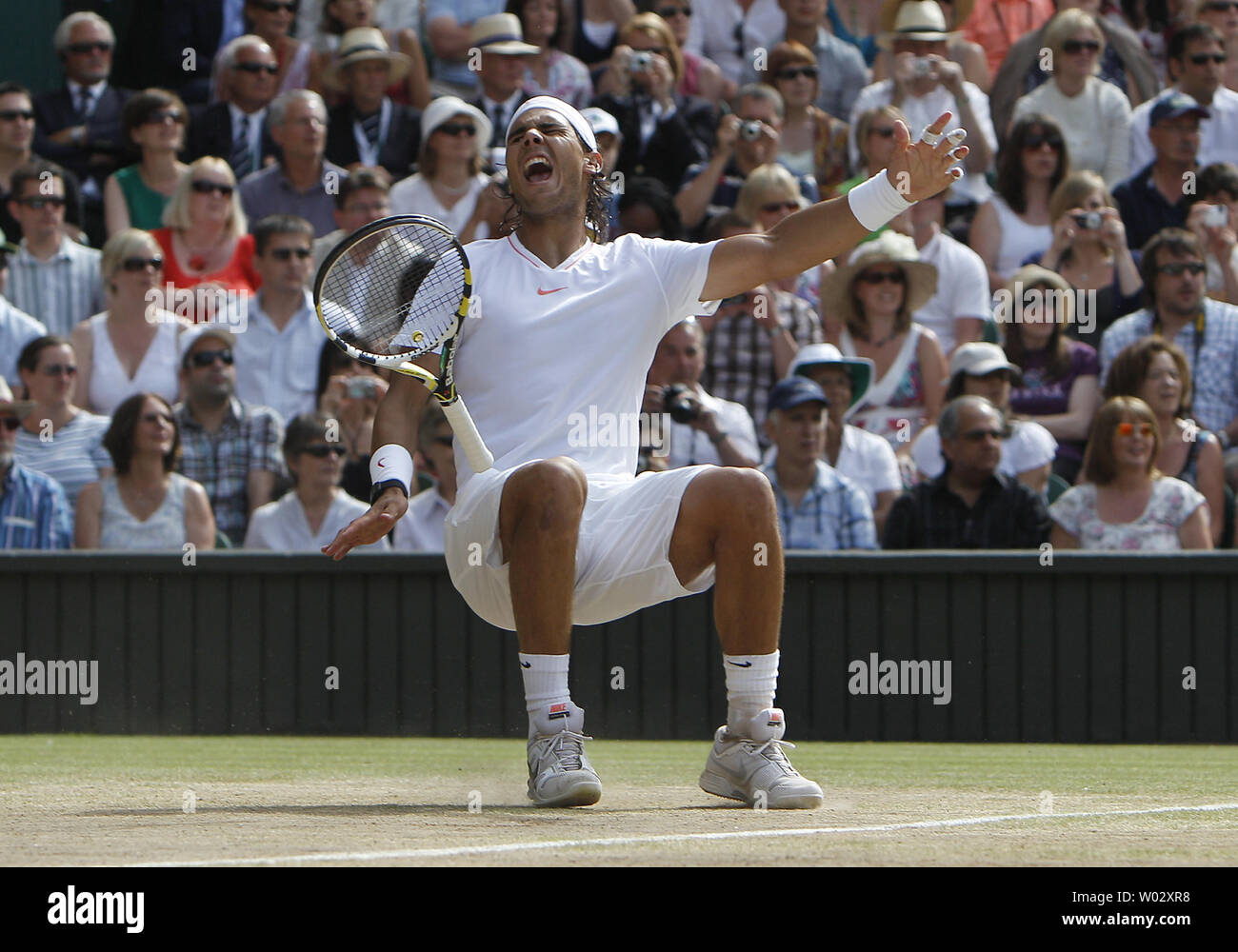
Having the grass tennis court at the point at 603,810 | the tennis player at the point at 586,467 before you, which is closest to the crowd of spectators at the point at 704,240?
the grass tennis court at the point at 603,810

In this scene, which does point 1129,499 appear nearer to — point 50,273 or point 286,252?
point 286,252

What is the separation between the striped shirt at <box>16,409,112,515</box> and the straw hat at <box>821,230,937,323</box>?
3.84 m

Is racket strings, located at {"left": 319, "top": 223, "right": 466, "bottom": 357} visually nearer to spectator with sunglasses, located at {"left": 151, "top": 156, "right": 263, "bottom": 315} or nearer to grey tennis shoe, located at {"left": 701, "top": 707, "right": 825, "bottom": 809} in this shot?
grey tennis shoe, located at {"left": 701, "top": 707, "right": 825, "bottom": 809}

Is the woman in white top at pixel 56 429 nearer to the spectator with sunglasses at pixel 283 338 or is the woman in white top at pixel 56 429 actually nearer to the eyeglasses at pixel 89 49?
the spectator with sunglasses at pixel 283 338

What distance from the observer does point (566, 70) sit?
39.9 ft

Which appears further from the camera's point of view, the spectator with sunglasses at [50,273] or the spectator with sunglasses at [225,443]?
the spectator with sunglasses at [50,273]

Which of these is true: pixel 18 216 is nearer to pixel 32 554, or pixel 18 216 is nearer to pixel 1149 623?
pixel 32 554

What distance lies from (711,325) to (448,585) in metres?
2.41

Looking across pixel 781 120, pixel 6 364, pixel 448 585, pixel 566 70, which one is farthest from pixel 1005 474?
pixel 6 364

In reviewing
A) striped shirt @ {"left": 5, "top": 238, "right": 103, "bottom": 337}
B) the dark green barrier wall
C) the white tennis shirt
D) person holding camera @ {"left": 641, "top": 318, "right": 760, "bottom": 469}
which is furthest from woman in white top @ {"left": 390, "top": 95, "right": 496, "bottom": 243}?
the white tennis shirt

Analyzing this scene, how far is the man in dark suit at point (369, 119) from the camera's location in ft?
38.6

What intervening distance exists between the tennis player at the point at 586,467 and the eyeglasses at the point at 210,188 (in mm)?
5181

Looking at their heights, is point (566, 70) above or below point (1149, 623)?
Answer: above

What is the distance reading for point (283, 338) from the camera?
10.4 meters
